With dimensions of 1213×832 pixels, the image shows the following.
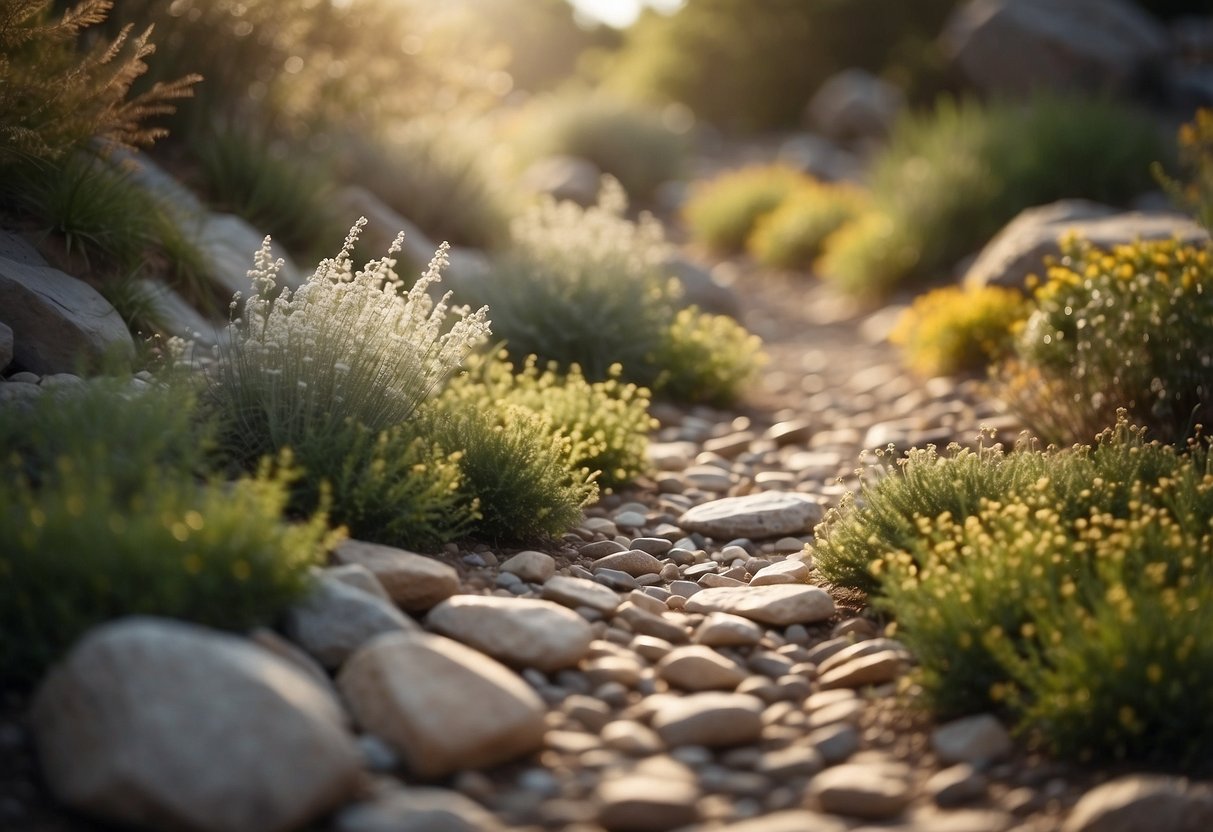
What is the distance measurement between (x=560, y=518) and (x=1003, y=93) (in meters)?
11.4

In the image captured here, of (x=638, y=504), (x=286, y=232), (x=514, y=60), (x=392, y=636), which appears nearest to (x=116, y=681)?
(x=392, y=636)

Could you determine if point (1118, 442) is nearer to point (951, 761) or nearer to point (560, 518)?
point (951, 761)

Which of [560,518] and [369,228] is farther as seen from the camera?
[369,228]

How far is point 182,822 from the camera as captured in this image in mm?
2205

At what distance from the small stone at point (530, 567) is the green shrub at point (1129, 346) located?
2.56 m

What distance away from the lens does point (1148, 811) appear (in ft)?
8.00

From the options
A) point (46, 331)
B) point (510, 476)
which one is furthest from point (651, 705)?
point (46, 331)

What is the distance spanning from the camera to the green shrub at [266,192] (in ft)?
21.4

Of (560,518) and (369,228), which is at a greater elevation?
(369,228)

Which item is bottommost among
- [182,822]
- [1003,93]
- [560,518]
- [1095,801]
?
[182,822]

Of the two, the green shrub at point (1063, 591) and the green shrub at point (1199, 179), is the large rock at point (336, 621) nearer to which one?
the green shrub at point (1063, 591)

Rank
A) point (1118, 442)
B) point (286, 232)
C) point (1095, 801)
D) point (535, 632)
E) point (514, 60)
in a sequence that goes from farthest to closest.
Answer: point (514, 60) → point (286, 232) → point (1118, 442) → point (535, 632) → point (1095, 801)

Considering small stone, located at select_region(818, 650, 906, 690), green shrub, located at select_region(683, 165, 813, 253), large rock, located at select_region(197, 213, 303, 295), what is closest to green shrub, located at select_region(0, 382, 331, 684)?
small stone, located at select_region(818, 650, 906, 690)

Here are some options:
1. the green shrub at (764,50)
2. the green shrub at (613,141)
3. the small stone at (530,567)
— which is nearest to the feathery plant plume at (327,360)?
the small stone at (530,567)
